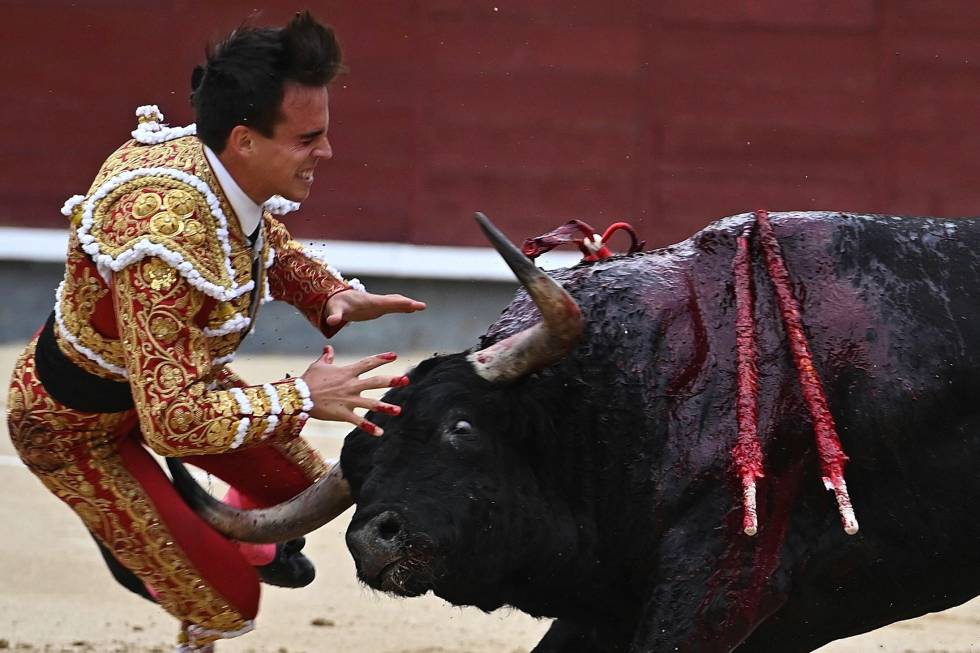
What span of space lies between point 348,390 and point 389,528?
8.8 inches

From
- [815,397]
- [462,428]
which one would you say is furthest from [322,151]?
[815,397]

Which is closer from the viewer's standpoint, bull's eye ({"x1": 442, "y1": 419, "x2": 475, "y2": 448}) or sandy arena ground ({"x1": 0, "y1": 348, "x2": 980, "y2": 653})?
bull's eye ({"x1": 442, "y1": 419, "x2": 475, "y2": 448})

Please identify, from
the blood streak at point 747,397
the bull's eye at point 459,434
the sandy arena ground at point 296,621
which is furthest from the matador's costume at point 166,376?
the sandy arena ground at point 296,621

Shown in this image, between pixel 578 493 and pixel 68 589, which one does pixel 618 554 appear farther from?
pixel 68 589

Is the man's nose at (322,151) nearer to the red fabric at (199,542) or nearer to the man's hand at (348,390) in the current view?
the man's hand at (348,390)

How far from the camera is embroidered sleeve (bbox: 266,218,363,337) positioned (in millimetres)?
2988

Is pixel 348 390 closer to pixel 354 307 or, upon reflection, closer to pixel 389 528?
pixel 389 528

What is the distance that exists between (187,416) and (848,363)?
104 centimetres

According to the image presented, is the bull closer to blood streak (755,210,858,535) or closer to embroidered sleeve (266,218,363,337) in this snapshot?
blood streak (755,210,858,535)

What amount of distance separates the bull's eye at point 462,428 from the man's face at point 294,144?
0.46 m

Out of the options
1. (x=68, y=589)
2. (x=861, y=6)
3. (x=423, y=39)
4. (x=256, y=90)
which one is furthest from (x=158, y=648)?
(x=861, y=6)

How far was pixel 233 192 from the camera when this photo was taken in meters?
2.58

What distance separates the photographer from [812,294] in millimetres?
2564

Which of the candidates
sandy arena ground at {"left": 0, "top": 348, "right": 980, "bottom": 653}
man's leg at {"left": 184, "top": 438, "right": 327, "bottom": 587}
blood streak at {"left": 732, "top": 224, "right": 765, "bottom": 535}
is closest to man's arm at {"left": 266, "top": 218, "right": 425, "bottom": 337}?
man's leg at {"left": 184, "top": 438, "right": 327, "bottom": 587}
